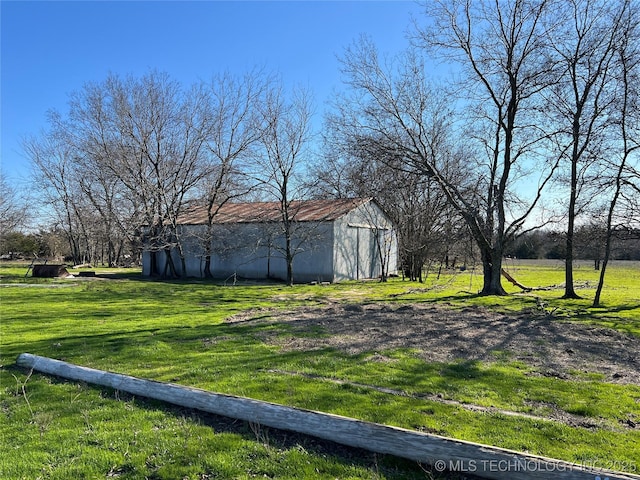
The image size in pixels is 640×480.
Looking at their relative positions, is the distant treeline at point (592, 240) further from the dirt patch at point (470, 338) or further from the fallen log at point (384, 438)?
the fallen log at point (384, 438)

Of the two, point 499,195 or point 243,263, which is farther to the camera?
point 243,263

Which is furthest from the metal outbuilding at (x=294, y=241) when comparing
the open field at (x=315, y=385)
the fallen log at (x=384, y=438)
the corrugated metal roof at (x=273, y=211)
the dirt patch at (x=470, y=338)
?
the fallen log at (x=384, y=438)

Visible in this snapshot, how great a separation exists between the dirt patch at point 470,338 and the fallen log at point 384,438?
3.12 metres

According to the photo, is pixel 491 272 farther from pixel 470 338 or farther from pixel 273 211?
pixel 273 211

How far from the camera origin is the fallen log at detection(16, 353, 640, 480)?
3018mm

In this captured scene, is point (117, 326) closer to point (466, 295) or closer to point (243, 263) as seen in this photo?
point (466, 295)

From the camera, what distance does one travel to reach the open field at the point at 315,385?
3.63 meters

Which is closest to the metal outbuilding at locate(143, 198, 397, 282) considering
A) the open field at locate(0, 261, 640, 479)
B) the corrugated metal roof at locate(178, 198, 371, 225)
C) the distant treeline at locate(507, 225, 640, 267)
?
the corrugated metal roof at locate(178, 198, 371, 225)

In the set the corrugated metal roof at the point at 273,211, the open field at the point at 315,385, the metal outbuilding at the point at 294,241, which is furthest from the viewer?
the corrugated metal roof at the point at 273,211

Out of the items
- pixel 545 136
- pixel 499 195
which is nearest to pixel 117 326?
pixel 499 195

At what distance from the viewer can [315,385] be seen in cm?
549

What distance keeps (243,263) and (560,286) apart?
1740 cm

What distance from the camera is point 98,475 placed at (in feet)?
11.1

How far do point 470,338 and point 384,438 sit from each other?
581cm
